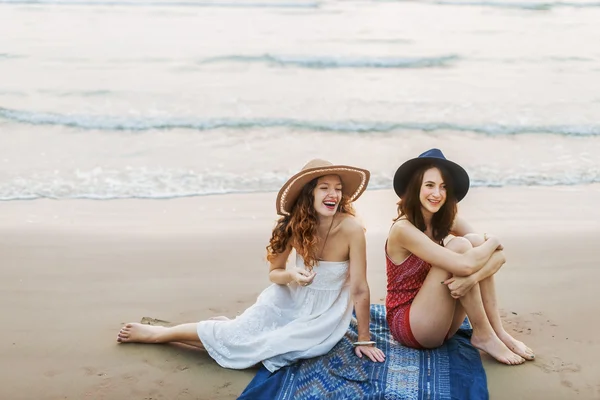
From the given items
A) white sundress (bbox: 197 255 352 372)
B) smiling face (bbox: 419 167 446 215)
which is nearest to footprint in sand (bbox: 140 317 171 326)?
white sundress (bbox: 197 255 352 372)

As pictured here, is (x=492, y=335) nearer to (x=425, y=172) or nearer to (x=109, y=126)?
(x=425, y=172)

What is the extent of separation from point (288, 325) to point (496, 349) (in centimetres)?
101

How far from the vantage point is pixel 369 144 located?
948 centimetres

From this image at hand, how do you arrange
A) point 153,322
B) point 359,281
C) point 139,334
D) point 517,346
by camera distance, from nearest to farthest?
point 359,281 < point 517,346 < point 139,334 < point 153,322

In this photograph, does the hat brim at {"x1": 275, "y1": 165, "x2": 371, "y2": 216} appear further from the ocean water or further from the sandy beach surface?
the ocean water

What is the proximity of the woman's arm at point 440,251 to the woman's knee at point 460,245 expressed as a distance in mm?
30

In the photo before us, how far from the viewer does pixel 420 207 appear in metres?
3.85

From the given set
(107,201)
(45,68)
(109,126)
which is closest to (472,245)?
(107,201)

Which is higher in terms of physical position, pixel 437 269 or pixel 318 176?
pixel 318 176

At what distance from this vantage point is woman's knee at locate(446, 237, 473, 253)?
12.0ft

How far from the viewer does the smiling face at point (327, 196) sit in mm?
3777

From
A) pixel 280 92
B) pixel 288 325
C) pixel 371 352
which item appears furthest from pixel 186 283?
pixel 280 92

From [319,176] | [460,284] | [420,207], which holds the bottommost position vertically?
[460,284]

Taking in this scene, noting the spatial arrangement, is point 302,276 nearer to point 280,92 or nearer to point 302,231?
point 302,231
